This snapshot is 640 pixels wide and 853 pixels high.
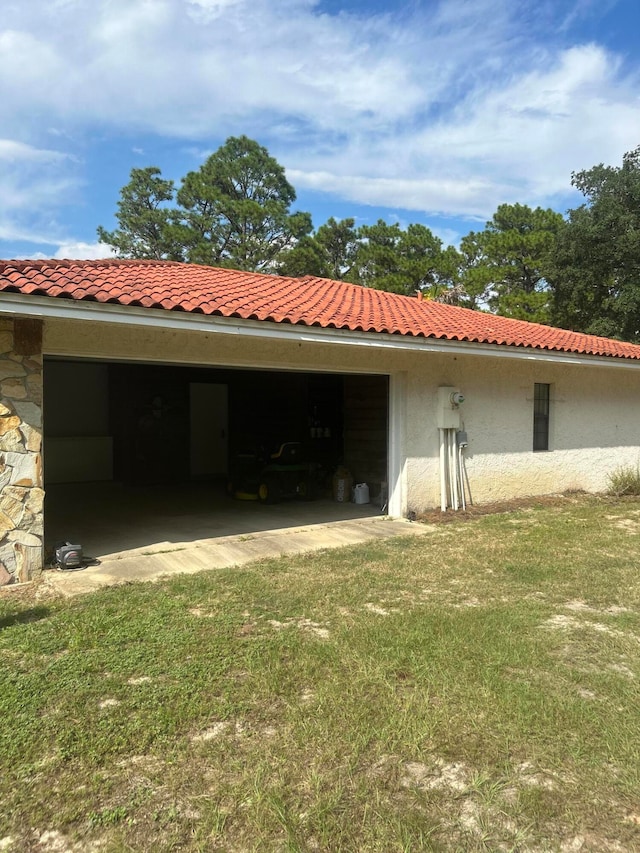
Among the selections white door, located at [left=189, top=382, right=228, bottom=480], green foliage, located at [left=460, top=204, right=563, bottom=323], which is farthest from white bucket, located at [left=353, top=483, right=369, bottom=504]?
green foliage, located at [left=460, top=204, right=563, bottom=323]

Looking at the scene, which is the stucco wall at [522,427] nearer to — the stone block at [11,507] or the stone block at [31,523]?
the stone block at [31,523]

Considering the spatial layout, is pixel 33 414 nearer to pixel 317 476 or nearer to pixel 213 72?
pixel 317 476

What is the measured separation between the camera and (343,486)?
35.0 feet

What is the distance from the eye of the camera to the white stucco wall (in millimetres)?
6781

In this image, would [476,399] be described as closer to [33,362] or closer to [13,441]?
[33,362]

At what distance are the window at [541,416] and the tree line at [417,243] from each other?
36.0 feet

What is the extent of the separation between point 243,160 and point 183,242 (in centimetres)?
639

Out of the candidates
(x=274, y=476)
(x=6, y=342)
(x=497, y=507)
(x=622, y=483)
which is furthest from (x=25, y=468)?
(x=622, y=483)

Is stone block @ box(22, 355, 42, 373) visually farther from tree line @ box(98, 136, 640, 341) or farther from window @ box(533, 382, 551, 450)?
tree line @ box(98, 136, 640, 341)

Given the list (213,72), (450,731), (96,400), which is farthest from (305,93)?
(450,731)

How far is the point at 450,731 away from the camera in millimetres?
2922

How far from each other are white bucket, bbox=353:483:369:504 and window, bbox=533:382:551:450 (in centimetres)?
327

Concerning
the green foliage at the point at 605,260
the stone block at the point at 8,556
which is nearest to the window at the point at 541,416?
the stone block at the point at 8,556

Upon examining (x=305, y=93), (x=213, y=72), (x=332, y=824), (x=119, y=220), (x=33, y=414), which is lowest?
(x=332, y=824)
